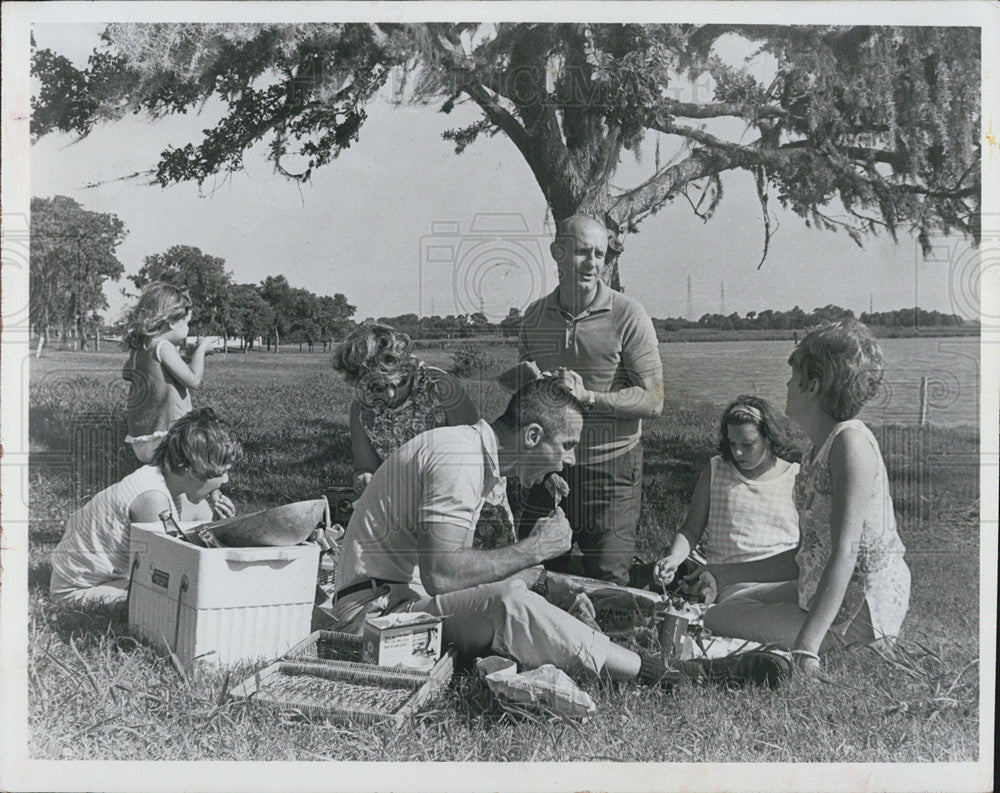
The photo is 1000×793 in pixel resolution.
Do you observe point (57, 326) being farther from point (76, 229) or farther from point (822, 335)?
point (822, 335)

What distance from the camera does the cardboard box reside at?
446 cm

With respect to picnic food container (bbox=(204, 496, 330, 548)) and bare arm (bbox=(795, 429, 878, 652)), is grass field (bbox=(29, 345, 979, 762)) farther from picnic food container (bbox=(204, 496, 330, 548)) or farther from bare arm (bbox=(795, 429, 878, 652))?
picnic food container (bbox=(204, 496, 330, 548))

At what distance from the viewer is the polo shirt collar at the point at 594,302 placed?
484 centimetres

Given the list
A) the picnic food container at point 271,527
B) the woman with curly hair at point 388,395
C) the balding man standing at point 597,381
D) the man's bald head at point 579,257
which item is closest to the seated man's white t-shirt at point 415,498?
the woman with curly hair at point 388,395

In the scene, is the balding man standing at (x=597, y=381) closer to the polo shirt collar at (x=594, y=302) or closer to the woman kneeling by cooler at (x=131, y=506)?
the polo shirt collar at (x=594, y=302)

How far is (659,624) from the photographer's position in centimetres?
473

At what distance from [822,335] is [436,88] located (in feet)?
7.24

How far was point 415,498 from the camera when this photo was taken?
182 inches

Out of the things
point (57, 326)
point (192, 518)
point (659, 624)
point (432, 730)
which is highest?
point (57, 326)

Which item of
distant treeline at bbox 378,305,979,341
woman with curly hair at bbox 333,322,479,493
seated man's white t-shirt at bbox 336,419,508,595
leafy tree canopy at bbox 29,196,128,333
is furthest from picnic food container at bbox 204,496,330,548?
leafy tree canopy at bbox 29,196,128,333

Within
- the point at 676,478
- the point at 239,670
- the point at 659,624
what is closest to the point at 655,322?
the point at 676,478

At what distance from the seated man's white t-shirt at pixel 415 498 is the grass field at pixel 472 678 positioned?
28 centimetres

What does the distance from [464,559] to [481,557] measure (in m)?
0.10

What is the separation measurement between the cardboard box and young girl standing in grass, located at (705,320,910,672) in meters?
1.31
